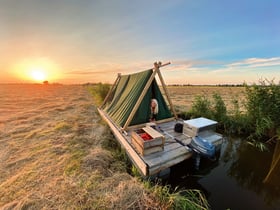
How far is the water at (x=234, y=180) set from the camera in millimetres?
2191

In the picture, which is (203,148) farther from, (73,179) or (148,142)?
(73,179)

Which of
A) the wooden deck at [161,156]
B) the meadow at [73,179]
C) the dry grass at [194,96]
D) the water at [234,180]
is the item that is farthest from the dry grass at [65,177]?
the dry grass at [194,96]

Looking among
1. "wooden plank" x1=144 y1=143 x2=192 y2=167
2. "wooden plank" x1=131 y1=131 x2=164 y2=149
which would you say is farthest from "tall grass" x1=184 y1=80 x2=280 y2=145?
"wooden plank" x1=131 y1=131 x2=164 y2=149

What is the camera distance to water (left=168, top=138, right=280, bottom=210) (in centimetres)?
219

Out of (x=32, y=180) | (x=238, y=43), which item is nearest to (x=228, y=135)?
(x=238, y=43)

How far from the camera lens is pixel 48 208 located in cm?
164

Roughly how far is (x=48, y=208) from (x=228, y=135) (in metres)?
5.50

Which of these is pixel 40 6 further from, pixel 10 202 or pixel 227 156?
pixel 227 156

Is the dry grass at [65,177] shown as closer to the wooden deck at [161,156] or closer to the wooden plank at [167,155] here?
the wooden deck at [161,156]

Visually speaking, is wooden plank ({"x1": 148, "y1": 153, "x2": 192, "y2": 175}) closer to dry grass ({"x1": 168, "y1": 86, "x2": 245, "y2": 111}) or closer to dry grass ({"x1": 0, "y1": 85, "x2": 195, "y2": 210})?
dry grass ({"x1": 0, "y1": 85, "x2": 195, "y2": 210})

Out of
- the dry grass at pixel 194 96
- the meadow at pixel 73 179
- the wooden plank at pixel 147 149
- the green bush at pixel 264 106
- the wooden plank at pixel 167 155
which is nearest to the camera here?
the meadow at pixel 73 179

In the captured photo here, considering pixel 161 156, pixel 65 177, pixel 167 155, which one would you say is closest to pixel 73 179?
pixel 65 177

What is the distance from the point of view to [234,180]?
107 inches

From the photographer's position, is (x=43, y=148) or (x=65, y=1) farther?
(x=65, y=1)
